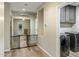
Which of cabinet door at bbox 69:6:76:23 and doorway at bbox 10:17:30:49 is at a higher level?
cabinet door at bbox 69:6:76:23

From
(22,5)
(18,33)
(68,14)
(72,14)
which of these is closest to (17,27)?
(18,33)

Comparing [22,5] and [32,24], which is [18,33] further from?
[22,5]

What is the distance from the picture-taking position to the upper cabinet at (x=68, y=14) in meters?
3.32

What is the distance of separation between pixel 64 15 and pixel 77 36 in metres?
0.73

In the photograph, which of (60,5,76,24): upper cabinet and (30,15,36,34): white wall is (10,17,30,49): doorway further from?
(60,5,76,24): upper cabinet

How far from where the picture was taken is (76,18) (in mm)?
3520

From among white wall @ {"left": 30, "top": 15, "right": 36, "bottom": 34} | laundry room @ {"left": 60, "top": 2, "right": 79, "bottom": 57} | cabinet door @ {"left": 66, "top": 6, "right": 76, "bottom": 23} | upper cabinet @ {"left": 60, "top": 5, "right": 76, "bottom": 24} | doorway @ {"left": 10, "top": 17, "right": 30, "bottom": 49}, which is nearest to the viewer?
laundry room @ {"left": 60, "top": 2, "right": 79, "bottom": 57}

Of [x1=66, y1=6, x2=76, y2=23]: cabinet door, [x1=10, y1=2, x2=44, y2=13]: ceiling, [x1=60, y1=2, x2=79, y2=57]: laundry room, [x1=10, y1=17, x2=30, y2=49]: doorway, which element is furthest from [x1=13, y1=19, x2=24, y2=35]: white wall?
[x1=66, y1=6, x2=76, y2=23]: cabinet door

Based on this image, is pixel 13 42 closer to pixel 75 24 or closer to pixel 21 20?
pixel 21 20

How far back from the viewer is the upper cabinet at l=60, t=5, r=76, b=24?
332 centimetres

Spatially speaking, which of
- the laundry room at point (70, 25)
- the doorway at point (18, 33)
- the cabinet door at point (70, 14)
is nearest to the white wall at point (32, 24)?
the doorway at point (18, 33)

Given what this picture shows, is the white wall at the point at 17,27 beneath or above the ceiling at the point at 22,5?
beneath

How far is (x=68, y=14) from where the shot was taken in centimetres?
343

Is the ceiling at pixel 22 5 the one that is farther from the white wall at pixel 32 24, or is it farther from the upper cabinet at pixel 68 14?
the white wall at pixel 32 24
